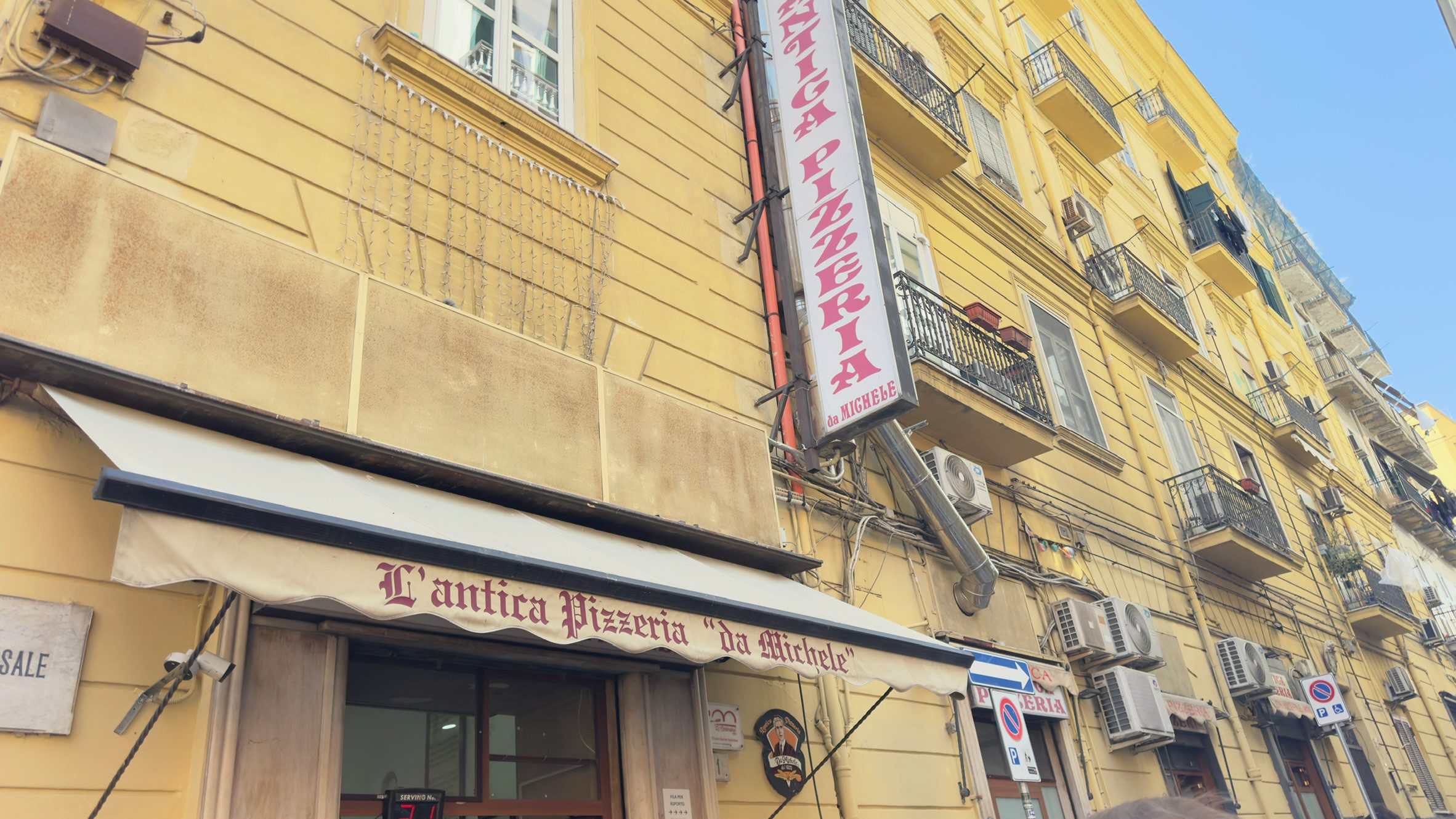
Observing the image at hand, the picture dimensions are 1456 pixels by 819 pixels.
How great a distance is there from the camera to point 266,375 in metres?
4.02

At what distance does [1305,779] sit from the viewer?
1272cm

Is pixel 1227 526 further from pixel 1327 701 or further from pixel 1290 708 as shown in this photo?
pixel 1290 708

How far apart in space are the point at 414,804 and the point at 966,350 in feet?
21.2

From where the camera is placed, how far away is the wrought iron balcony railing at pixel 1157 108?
2008 cm

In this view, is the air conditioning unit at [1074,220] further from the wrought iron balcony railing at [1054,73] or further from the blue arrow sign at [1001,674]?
the blue arrow sign at [1001,674]

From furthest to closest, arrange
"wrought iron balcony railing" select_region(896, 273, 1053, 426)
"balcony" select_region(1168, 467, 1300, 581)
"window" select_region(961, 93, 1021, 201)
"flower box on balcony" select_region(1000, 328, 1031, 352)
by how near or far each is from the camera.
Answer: "window" select_region(961, 93, 1021, 201) < "balcony" select_region(1168, 467, 1300, 581) < "flower box on balcony" select_region(1000, 328, 1031, 352) < "wrought iron balcony railing" select_region(896, 273, 1053, 426)

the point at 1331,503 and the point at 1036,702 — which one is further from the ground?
the point at 1331,503

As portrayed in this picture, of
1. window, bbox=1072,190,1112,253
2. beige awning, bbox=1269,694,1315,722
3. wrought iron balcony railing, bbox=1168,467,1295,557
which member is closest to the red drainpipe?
wrought iron balcony railing, bbox=1168,467,1295,557

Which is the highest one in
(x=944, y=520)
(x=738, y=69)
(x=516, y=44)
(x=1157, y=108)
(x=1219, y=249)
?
(x=1157, y=108)

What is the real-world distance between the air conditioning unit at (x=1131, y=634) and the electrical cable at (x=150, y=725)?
26.1ft

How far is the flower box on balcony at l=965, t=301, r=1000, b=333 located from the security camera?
23.6ft

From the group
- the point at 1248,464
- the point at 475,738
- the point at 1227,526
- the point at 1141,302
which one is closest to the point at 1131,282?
the point at 1141,302

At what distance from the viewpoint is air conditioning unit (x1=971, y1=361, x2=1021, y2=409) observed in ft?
28.6

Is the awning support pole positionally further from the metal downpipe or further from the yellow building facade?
the metal downpipe
